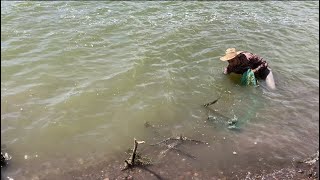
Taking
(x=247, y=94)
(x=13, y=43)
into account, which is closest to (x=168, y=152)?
(x=247, y=94)

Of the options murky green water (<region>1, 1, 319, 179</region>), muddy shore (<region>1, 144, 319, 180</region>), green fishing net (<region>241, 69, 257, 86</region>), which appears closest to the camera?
muddy shore (<region>1, 144, 319, 180</region>)

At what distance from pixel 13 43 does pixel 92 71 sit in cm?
257

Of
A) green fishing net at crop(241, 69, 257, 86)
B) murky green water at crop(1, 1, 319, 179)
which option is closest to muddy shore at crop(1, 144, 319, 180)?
murky green water at crop(1, 1, 319, 179)

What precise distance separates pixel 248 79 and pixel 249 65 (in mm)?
420

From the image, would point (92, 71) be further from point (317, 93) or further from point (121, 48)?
point (317, 93)

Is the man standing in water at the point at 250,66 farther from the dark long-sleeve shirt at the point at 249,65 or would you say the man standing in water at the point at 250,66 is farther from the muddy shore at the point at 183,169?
the muddy shore at the point at 183,169

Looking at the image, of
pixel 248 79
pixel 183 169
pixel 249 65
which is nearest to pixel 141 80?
pixel 248 79

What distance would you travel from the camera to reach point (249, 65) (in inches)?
388

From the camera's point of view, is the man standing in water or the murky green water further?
the man standing in water

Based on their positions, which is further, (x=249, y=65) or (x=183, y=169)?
(x=249, y=65)

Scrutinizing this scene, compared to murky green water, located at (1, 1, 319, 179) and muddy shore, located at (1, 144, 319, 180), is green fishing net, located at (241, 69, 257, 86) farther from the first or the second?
muddy shore, located at (1, 144, 319, 180)

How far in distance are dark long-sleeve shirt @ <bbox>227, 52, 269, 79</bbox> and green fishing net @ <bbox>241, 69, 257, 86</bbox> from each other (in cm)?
21

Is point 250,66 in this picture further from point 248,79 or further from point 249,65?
point 248,79

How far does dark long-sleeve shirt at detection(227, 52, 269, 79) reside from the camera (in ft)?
32.0
